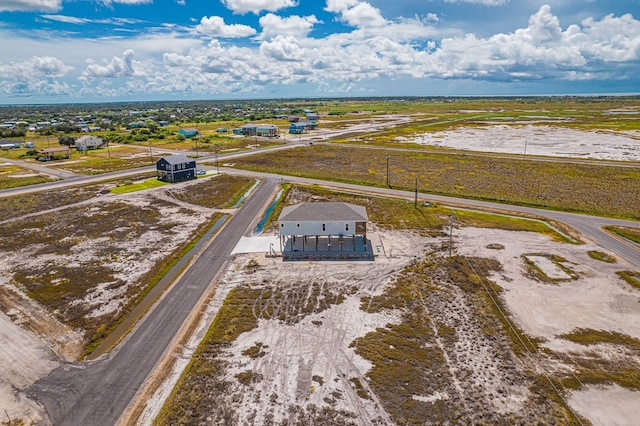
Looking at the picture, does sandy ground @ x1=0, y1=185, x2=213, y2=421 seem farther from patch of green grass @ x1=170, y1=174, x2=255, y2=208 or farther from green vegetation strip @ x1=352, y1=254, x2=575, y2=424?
green vegetation strip @ x1=352, y1=254, x2=575, y2=424

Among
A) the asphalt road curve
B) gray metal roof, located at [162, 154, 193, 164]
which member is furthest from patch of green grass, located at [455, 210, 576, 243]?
gray metal roof, located at [162, 154, 193, 164]

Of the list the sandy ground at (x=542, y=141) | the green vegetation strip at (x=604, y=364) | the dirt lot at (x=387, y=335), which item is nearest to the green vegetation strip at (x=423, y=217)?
the dirt lot at (x=387, y=335)

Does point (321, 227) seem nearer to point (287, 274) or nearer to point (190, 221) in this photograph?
point (287, 274)

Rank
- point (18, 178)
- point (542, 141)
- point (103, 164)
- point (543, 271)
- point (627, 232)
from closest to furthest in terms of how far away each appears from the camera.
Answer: point (543, 271), point (627, 232), point (18, 178), point (103, 164), point (542, 141)

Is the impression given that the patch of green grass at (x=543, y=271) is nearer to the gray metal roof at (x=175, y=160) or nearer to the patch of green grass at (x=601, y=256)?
the patch of green grass at (x=601, y=256)

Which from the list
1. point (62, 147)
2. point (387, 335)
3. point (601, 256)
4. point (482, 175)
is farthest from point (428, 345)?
point (62, 147)

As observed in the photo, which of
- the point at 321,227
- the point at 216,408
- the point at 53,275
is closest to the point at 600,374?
the point at 216,408

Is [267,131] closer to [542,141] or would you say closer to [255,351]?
[542,141]
